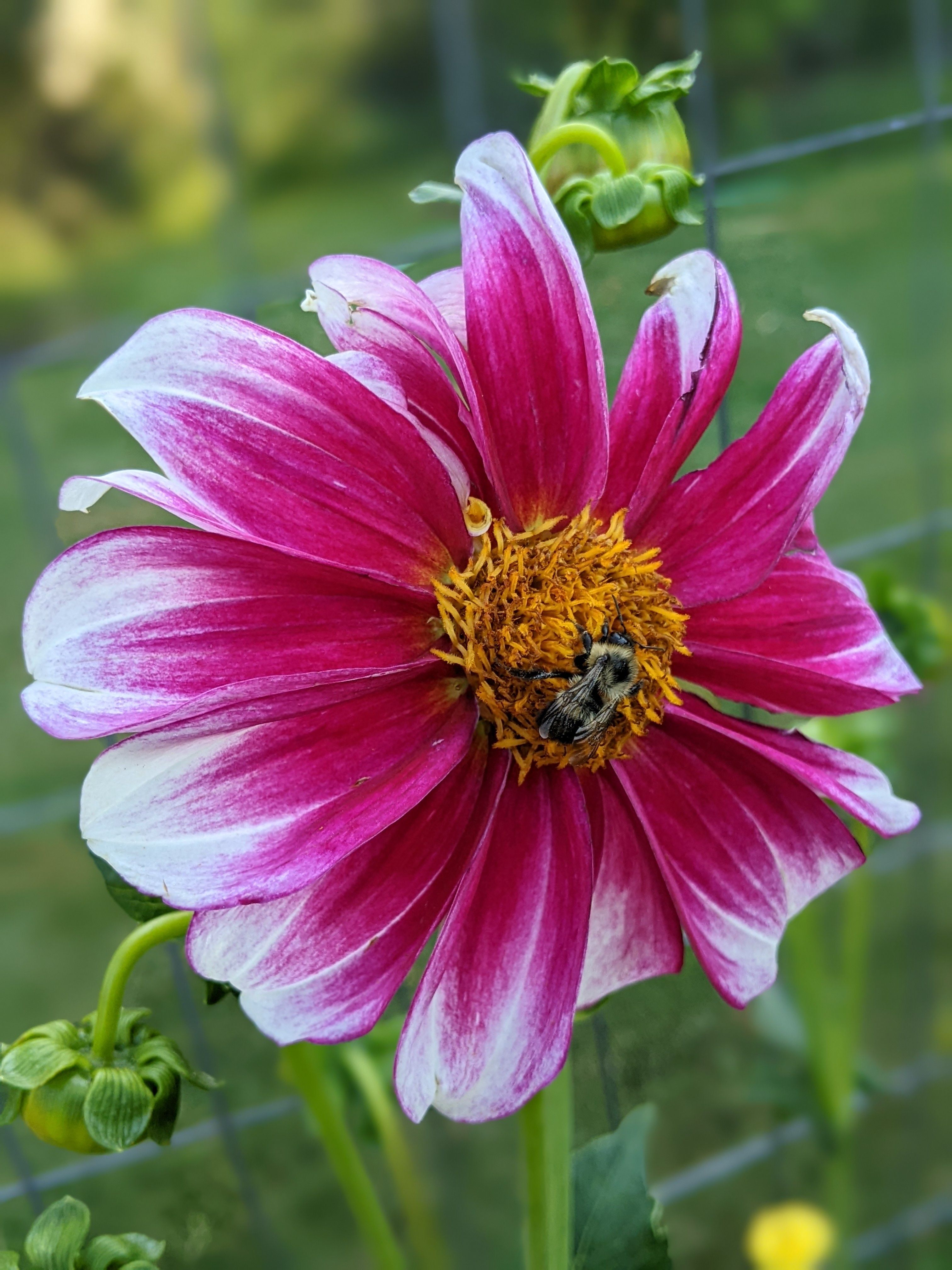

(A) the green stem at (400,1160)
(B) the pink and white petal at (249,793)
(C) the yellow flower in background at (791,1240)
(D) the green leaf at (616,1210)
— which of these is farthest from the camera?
(C) the yellow flower in background at (791,1240)

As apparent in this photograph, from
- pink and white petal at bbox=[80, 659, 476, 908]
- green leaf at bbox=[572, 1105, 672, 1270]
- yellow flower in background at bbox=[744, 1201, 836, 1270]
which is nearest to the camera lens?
pink and white petal at bbox=[80, 659, 476, 908]

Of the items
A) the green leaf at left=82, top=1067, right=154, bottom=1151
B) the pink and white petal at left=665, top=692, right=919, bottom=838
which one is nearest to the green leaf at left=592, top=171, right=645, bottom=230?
the pink and white petal at left=665, top=692, right=919, bottom=838

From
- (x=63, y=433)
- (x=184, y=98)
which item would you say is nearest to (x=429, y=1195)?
(x=63, y=433)

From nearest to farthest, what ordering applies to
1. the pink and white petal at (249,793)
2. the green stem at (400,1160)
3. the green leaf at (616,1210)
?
the pink and white petal at (249,793)
the green leaf at (616,1210)
the green stem at (400,1160)

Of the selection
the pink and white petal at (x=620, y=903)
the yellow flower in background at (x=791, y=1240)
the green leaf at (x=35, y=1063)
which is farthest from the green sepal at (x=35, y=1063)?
the yellow flower in background at (x=791, y=1240)

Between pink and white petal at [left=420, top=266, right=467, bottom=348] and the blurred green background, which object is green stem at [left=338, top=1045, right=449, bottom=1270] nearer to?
the blurred green background

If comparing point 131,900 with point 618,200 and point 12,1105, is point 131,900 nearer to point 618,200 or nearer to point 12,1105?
point 12,1105

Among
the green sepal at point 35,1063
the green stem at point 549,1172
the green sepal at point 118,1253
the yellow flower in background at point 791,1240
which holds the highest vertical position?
the green sepal at point 35,1063

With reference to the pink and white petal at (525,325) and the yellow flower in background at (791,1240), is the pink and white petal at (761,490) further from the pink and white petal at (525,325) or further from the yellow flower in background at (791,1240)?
the yellow flower in background at (791,1240)
